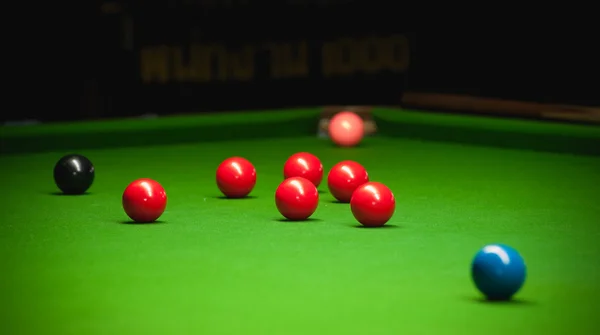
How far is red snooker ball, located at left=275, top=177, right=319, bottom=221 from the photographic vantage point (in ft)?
20.5

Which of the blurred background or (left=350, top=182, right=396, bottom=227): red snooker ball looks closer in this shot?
(left=350, top=182, right=396, bottom=227): red snooker ball

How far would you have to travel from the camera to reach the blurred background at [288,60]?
12172mm

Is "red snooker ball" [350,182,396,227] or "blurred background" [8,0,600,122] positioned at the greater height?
"blurred background" [8,0,600,122]

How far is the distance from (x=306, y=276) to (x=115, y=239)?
1.31 m

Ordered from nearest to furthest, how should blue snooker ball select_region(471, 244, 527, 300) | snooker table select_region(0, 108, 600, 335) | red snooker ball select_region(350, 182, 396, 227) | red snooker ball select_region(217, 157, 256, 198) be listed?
snooker table select_region(0, 108, 600, 335) → blue snooker ball select_region(471, 244, 527, 300) → red snooker ball select_region(350, 182, 396, 227) → red snooker ball select_region(217, 157, 256, 198)

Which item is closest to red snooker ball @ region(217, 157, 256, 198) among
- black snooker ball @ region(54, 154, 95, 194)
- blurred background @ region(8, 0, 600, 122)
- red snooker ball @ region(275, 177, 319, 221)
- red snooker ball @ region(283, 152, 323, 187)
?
red snooker ball @ region(283, 152, 323, 187)

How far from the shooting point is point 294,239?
5.72m

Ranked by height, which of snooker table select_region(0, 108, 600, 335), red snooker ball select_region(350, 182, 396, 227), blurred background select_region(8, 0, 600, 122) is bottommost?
snooker table select_region(0, 108, 600, 335)

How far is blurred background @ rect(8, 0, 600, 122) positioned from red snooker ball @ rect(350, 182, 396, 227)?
5.28 meters

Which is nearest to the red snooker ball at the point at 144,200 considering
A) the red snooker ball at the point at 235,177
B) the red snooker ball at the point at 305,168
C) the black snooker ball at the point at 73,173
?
the red snooker ball at the point at 235,177

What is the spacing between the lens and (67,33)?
12.1m

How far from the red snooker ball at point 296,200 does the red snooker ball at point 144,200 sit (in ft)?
1.94

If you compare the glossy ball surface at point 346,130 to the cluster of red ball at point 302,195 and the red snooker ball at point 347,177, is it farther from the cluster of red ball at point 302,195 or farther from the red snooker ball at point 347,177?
the red snooker ball at point 347,177

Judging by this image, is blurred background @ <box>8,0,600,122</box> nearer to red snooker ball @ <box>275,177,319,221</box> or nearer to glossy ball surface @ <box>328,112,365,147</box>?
glossy ball surface @ <box>328,112,365,147</box>
